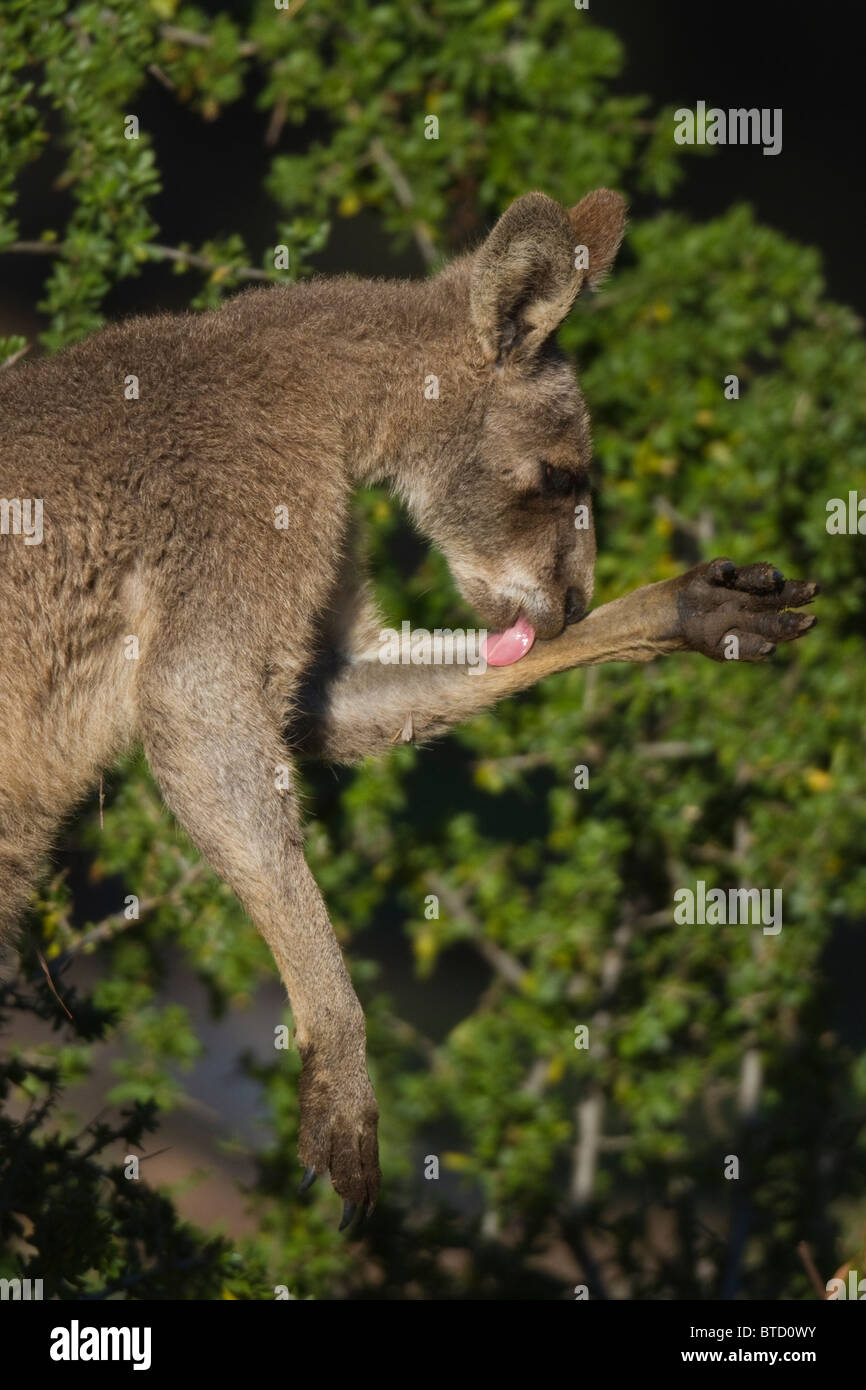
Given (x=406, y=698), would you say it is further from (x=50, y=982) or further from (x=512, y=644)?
(x=50, y=982)

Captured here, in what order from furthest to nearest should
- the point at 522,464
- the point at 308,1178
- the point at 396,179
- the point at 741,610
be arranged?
the point at 396,179
the point at 522,464
the point at 741,610
the point at 308,1178

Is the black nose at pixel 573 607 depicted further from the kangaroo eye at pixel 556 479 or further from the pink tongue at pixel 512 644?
the kangaroo eye at pixel 556 479

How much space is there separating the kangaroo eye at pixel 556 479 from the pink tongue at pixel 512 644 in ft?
1.22

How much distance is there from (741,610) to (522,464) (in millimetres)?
808

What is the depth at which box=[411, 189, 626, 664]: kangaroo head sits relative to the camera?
4.18 meters

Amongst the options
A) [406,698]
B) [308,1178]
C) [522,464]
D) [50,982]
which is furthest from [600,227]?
[308,1178]

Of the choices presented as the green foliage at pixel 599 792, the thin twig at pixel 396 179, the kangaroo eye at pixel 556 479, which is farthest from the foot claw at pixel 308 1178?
the thin twig at pixel 396 179

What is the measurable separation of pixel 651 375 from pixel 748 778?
1518 mm

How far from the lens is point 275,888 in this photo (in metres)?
3.66

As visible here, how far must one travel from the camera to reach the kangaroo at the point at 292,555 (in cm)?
367

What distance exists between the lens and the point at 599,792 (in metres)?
5.92

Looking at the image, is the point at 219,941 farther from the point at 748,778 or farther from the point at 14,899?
the point at 748,778

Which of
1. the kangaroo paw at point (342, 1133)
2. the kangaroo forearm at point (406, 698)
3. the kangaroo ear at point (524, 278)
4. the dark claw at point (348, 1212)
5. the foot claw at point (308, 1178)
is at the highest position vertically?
the kangaroo ear at point (524, 278)

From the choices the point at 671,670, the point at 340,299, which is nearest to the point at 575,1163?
the point at 671,670
